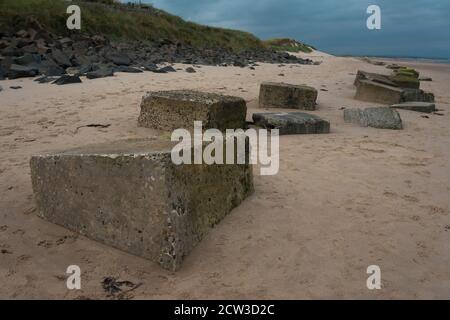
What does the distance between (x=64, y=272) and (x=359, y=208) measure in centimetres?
201

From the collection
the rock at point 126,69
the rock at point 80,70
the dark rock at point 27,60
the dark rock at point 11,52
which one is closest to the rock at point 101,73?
the rock at point 80,70

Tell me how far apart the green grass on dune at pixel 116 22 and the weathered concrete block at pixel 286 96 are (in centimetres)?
1268

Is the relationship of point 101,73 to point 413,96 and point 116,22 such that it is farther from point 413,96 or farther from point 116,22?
point 116,22

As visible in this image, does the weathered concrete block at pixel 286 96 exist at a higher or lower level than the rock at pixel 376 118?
higher

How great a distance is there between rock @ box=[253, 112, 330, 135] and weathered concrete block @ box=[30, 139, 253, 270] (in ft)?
8.84

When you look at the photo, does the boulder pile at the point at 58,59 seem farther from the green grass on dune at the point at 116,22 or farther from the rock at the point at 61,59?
the green grass on dune at the point at 116,22

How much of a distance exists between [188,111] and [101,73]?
533 centimetres

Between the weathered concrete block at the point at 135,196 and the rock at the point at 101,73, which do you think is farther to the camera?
the rock at the point at 101,73

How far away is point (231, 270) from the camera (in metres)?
2.37

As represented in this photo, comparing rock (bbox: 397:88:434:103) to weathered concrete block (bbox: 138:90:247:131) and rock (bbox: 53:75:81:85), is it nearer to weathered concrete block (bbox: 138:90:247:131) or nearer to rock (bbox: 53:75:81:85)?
weathered concrete block (bbox: 138:90:247:131)

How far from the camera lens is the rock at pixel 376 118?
618cm

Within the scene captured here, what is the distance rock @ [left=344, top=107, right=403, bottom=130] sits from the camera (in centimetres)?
618

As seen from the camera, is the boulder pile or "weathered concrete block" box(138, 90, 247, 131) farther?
the boulder pile

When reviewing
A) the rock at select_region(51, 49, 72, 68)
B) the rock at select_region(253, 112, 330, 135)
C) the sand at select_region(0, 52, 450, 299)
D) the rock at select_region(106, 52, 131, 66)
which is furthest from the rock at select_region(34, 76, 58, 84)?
the rock at select_region(253, 112, 330, 135)
